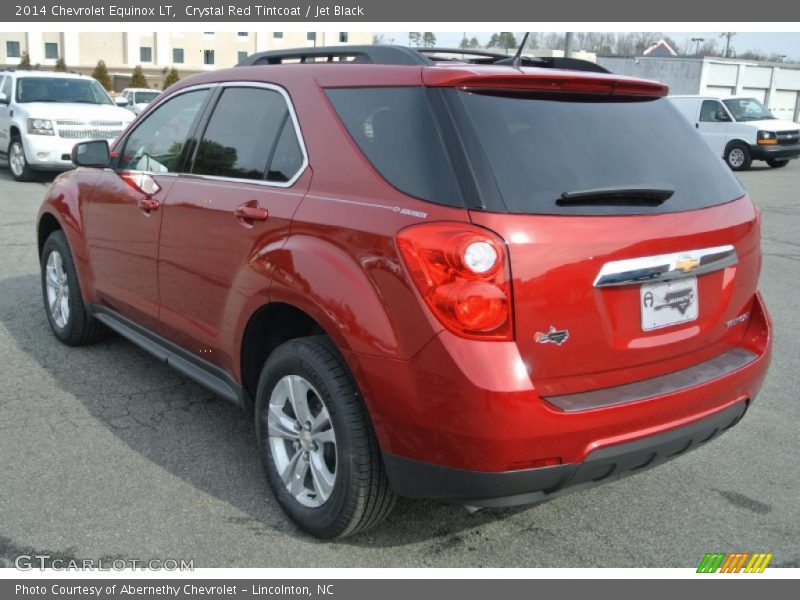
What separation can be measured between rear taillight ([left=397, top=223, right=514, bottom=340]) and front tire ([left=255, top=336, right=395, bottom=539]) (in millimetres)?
571

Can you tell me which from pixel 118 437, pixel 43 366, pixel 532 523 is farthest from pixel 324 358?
pixel 43 366

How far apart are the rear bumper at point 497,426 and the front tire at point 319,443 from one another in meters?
0.14

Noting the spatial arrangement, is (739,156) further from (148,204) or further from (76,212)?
(148,204)

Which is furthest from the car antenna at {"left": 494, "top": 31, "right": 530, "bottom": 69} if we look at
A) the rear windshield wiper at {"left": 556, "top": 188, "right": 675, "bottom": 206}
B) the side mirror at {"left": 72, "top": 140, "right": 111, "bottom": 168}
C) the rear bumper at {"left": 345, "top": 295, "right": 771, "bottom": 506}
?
the side mirror at {"left": 72, "top": 140, "right": 111, "bottom": 168}

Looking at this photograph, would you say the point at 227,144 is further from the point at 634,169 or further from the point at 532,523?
the point at 532,523

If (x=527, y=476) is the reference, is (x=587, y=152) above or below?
above

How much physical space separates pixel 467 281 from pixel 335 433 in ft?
2.70

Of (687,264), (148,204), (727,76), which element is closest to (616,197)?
(687,264)

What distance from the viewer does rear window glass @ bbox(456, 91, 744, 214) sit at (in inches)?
110

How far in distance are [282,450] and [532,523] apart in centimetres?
110

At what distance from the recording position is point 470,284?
8.64 feet

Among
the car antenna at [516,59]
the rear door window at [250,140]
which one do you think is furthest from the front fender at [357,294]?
the car antenna at [516,59]

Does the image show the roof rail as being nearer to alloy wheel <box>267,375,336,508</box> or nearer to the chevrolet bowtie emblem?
the chevrolet bowtie emblem

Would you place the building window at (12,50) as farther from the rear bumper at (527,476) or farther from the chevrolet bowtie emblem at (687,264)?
the chevrolet bowtie emblem at (687,264)
